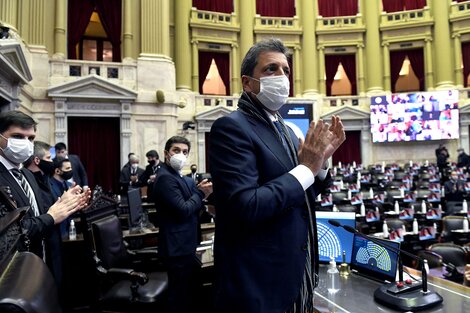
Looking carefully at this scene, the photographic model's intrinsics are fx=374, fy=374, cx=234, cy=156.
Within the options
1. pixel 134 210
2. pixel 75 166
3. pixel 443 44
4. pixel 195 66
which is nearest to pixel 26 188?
pixel 134 210

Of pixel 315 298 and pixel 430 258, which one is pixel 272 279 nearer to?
pixel 315 298

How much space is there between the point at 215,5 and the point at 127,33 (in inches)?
227

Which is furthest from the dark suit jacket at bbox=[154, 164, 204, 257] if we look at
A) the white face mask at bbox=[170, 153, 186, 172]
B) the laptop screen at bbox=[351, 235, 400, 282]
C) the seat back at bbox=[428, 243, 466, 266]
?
the seat back at bbox=[428, 243, 466, 266]

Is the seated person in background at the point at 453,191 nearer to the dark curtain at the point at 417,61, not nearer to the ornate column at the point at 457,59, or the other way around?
the ornate column at the point at 457,59

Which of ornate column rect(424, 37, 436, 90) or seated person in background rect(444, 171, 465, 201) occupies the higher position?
ornate column rect(424, 37, 436, 90)

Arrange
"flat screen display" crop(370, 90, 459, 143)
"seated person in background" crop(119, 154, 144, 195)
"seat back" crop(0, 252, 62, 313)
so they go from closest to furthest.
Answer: "seat back" crop(0, 252, 62, 313)
"seated person in background" crop(119, 154, 144, 195)
"flat screen display" crop(370, 90, 459, 143)

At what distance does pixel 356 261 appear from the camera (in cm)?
212

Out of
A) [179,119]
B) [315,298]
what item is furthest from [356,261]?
[179,119]

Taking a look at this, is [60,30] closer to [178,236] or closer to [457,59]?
[178,236]

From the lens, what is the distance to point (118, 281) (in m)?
3.07

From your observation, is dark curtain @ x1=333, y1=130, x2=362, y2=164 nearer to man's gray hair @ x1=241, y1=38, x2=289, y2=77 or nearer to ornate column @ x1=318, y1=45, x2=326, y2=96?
ornate column @ x1=318, y1=45, x2=326, y2=96

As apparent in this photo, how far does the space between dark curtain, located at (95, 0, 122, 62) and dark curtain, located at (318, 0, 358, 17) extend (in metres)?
9.07

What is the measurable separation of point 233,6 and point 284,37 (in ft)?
8.39

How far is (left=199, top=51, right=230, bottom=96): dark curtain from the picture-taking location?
15.6 m
